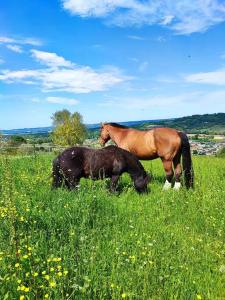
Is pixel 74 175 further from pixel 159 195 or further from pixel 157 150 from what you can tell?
pixel 157 150

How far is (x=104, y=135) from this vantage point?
1377cm

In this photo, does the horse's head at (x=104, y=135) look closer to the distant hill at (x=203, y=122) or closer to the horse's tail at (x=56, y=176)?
the horse's tail at (x=56, y=176)

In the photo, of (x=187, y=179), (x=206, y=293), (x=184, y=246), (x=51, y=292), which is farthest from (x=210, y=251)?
(x=187, y=179)

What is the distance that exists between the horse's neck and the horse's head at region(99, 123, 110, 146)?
10.4 inches

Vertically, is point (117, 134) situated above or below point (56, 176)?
above

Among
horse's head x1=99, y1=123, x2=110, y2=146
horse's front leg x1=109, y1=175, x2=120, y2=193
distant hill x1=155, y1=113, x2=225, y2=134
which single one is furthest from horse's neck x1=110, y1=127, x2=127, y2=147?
distant hill x1=155, y1=113, x2=225, y2=134

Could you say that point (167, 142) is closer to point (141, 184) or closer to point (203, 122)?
point (141, 184)

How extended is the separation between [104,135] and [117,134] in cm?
64

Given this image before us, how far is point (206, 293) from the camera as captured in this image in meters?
4.60

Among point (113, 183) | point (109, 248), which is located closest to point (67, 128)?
point (113, 183)

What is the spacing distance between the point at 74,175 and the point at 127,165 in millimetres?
1552

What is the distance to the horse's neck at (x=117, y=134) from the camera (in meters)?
13.2

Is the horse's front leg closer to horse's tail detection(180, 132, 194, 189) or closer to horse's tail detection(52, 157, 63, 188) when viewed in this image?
horse's tail detection(52, 157, 63, 188)

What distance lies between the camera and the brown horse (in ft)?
38.0
